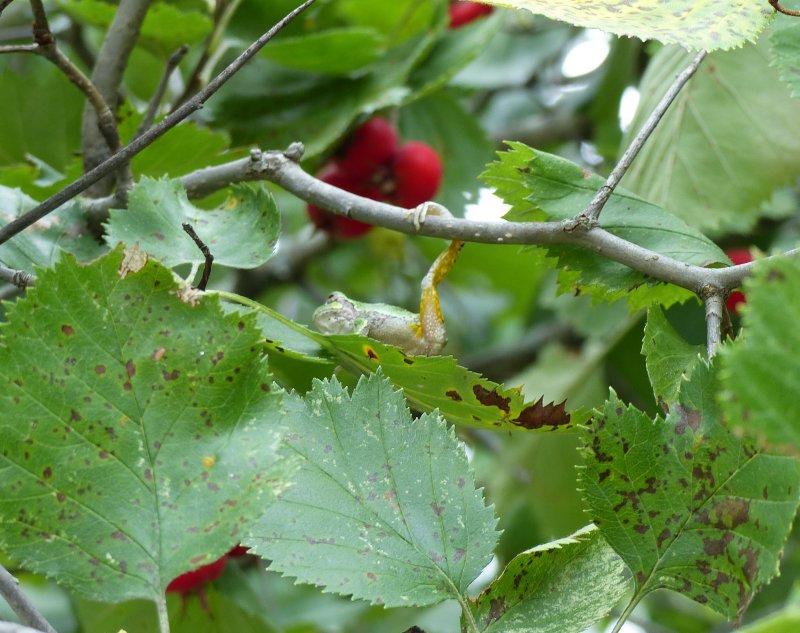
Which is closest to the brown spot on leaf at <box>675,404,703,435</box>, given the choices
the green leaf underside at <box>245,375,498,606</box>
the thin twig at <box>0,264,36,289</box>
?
the green leaf underside at <box>245,375,498,606</box>

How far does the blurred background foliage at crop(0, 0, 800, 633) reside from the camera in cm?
102

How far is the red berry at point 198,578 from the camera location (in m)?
0.95

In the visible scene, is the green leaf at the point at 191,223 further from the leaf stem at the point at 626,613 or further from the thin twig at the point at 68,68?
the leaf stem at the point at 626,613

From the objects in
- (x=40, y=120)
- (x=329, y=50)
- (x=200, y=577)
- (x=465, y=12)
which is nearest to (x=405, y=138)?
(x=465, y=12)

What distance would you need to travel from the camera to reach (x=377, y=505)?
1.77 feet

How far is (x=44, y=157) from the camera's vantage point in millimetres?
1055

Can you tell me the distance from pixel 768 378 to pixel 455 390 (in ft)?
0.79

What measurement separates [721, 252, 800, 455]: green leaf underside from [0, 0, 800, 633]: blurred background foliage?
1.01 feet

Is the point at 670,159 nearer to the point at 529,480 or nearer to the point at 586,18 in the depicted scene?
the point at 586,18

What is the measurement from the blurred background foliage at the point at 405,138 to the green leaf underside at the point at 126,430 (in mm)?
254

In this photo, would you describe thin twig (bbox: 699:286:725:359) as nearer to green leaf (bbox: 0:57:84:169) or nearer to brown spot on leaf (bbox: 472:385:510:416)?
brown spot on leaf (bbox: 472:385:510:416)

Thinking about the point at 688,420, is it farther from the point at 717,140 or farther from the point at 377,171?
the point at 377,171

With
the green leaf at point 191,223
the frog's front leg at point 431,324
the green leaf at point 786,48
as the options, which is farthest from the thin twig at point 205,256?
the green leaf at point 786,48

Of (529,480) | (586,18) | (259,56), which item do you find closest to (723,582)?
(586,18)
